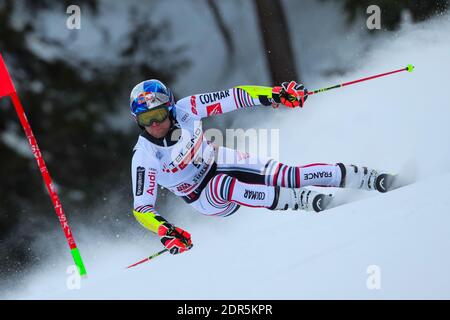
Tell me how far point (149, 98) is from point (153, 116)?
102 millimetres

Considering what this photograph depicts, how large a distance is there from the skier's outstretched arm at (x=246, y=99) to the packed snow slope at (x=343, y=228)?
0.70m

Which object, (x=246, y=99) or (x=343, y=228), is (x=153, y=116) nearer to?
(x=246, y=99)

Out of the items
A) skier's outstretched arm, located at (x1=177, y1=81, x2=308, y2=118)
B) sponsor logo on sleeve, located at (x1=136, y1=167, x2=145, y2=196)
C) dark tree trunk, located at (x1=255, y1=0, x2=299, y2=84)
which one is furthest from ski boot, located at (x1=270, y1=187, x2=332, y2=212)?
dark tree trunk, located at (x1=255, y1=0, x2=299, y2=84)

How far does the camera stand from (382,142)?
503 centimetres

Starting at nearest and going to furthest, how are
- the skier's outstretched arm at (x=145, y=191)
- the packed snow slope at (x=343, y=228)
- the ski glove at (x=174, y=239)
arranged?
1. the packed snow slope at (x=343, y=228)
2. the ski glove at (x=174, y=239)
3. the skier's outstretched arm at (x=145, y=191)

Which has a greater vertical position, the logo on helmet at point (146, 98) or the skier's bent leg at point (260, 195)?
the logo on helmet at point (146, 98)

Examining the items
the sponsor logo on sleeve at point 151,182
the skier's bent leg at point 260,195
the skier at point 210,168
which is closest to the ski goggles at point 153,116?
the skier at point 210,168

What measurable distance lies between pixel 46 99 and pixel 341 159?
3000 millimetres

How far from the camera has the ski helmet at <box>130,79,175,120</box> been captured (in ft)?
12.5

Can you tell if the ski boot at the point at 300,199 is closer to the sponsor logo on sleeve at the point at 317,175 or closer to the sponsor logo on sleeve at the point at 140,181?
the sponsor logo on sleeve at the point at 317,175

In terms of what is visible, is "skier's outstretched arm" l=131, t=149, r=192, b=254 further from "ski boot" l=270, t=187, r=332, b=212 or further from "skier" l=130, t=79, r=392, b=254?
"ski boot" l=270, t=187, r=332, b=212

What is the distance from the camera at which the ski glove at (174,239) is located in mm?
3652

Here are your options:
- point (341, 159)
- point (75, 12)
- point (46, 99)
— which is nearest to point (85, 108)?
point (46, 99)

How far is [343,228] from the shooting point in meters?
3.78
